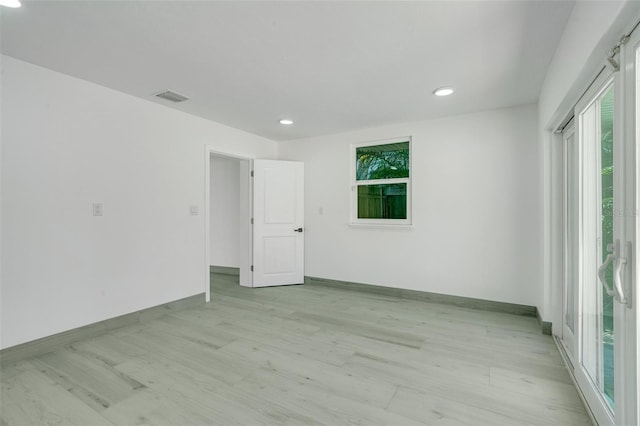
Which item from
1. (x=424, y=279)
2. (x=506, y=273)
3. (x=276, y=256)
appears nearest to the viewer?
(x=506, y=273)

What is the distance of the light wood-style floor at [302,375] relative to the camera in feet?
5.59

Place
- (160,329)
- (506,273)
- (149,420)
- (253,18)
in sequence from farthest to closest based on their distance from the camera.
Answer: (506,273), (160,329), (253,18), (149,420)

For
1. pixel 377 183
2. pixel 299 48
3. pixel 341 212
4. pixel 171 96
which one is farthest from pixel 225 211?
pixel 299 48

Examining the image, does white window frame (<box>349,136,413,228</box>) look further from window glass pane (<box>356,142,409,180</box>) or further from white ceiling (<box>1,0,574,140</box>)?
white ceiling (<box>1,0,574,140</box>)

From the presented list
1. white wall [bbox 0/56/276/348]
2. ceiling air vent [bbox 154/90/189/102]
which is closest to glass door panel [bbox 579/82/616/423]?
ceiling air vent [bbox 154/90/189/102]

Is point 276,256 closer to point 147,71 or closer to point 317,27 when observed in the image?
point 147,71

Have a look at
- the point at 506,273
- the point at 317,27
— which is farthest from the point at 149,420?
the point at 506,273

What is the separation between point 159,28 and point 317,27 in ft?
3.49

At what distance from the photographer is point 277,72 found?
2582 millimetres

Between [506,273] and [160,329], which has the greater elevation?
[506,273]

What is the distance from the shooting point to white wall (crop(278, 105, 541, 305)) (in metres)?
3.40

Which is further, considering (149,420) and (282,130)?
(282,130)

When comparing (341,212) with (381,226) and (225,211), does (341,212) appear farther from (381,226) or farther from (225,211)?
(225,211)

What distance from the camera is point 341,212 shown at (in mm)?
4633
